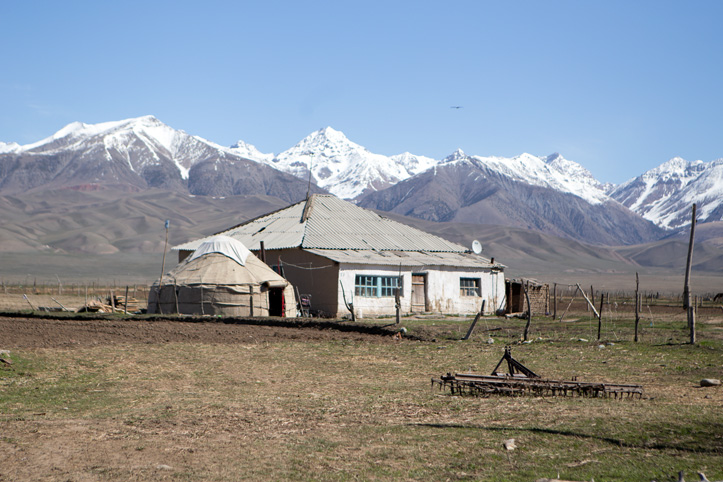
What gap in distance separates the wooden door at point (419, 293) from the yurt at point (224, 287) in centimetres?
600

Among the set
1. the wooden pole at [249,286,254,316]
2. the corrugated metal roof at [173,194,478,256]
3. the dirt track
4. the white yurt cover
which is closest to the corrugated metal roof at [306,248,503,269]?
the corrugated metal roof at [173,194,478,256]

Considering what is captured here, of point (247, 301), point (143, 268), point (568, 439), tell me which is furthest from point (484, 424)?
point (143, 268)

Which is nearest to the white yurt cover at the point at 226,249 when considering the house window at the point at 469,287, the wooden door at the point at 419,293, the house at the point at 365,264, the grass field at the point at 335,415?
the house at the point at 365,264

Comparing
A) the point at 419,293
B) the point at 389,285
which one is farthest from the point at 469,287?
the point at 389,285

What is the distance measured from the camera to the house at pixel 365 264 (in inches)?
1353

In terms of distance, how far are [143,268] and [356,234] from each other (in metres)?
91.2

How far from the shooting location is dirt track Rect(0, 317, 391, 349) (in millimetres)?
21875

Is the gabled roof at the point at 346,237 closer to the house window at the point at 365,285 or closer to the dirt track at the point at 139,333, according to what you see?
the house window at the point at 365,285

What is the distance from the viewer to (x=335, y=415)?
38.9 feet

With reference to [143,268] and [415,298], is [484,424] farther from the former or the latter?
[143,268]

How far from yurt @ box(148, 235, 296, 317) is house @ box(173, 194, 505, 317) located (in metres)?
2.03

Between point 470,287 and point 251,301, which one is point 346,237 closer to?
point 470,287

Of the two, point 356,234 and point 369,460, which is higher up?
point 356,234

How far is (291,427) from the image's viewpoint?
11016 mm
